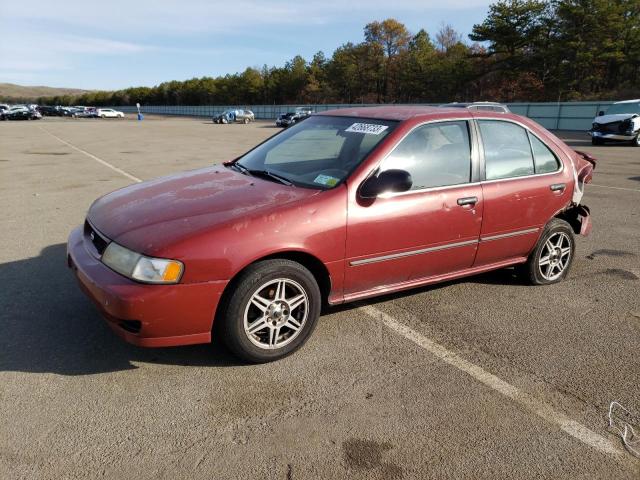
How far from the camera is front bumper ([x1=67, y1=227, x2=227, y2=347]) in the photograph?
2818mm

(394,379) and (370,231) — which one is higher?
(370,231)

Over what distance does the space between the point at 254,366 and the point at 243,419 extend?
1.81 feet

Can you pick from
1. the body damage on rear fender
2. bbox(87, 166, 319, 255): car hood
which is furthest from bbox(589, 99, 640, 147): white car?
bbox(87, 166, 319, 255): car hood

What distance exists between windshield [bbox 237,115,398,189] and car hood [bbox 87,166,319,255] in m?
0.21

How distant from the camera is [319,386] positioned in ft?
9.91

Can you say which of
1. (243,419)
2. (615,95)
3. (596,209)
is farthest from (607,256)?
(615,95)

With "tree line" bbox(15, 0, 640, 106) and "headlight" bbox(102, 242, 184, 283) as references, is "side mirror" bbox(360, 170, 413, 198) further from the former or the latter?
"tree line" bbox(15, 0, 640, 106)

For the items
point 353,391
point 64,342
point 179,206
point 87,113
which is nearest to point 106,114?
point 87,113

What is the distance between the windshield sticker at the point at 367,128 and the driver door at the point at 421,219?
0.22 metres

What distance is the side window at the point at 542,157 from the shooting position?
446cm

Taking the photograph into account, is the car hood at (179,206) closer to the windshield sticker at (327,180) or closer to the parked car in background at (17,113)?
the windshield sticker at (327,180)

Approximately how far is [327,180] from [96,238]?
5.29ft

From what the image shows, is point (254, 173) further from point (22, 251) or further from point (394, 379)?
point (22, 251)

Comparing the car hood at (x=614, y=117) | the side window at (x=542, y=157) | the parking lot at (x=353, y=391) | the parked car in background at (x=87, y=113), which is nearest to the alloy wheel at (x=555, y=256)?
the parking lot at (x=353, y=391)
